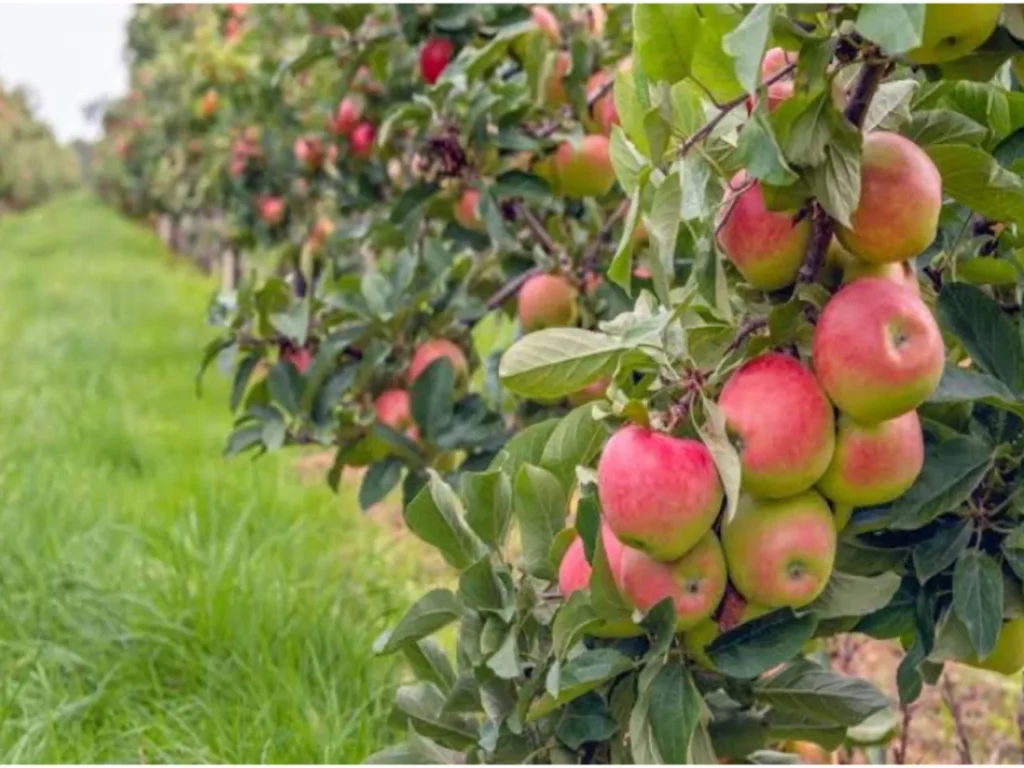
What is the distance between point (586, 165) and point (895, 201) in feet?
2.86

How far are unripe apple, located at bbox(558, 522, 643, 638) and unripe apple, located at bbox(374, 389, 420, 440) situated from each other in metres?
0.64

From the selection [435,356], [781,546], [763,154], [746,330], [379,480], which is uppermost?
[763,154]

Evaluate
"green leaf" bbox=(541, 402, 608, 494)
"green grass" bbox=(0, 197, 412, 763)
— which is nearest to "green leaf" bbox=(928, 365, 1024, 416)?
"green leaf" bbox=(541, 402, 608, 494)

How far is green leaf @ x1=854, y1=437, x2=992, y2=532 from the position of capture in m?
0.73

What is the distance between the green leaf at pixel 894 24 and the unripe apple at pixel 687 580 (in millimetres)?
288

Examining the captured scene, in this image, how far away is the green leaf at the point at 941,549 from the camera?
2.50ft

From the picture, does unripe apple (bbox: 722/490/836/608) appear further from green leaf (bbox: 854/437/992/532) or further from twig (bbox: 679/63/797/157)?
twig (bbox: 679/63/797/157)

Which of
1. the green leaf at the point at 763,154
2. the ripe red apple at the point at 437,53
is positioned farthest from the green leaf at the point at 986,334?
the ripe red apple at the point at 437,53

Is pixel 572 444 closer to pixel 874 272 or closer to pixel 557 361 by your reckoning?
pixel 557 361

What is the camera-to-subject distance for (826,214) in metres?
0.65

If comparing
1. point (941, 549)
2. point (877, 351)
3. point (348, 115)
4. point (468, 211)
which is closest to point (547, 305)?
point (468, 211)

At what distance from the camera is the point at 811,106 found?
59cm

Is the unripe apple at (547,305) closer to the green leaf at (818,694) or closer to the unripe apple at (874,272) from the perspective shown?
the green leaf at (818,694)

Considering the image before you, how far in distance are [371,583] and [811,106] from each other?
5.21ft
